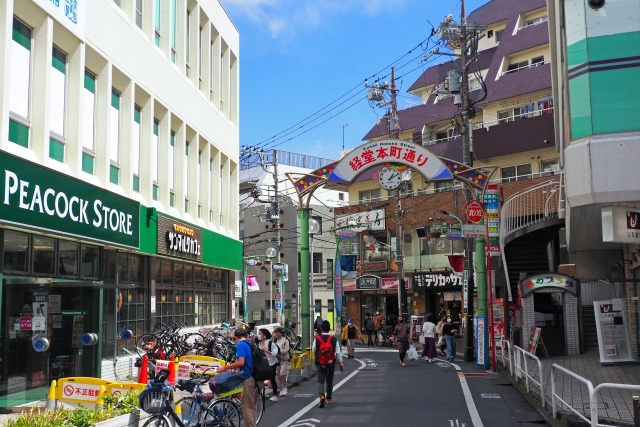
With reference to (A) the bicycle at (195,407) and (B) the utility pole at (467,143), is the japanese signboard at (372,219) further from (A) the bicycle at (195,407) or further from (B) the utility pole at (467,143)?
(A) the bicycle at (195,407)

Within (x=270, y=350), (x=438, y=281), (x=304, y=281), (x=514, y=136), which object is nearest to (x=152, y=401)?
(x=270, y=350)

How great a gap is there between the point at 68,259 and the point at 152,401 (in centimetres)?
801

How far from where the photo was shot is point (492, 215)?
24672 millimetres

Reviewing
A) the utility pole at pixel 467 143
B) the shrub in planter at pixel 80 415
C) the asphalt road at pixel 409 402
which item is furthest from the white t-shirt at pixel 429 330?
the shrub in planter at pixel 80 415

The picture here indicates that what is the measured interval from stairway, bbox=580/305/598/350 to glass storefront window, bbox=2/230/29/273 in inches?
894

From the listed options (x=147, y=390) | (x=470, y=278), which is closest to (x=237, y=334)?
(x=147, y=390)

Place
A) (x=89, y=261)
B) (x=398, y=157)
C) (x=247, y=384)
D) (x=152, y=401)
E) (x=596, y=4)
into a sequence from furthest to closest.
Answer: (x=398, y=157) → (x=89, y=261) → (x=596, y=4) → (x=247, y=384) → (x=152, y=401)

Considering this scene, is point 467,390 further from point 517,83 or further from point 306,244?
point 517,83

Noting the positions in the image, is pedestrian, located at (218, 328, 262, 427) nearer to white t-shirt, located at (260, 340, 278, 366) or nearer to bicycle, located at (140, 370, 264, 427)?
bicycle, located at (140, 370, 264, 427)

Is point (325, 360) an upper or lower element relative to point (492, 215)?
lower

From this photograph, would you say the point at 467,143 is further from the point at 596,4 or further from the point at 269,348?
the point at 269,348

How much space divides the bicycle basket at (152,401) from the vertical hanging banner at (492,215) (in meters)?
16.4

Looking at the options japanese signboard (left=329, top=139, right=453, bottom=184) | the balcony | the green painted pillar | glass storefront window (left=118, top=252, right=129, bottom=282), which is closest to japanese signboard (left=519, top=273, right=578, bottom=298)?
japanese signboard (left=329, top=139, right=453, bottom=184)

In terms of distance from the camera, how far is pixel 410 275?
170 feet
